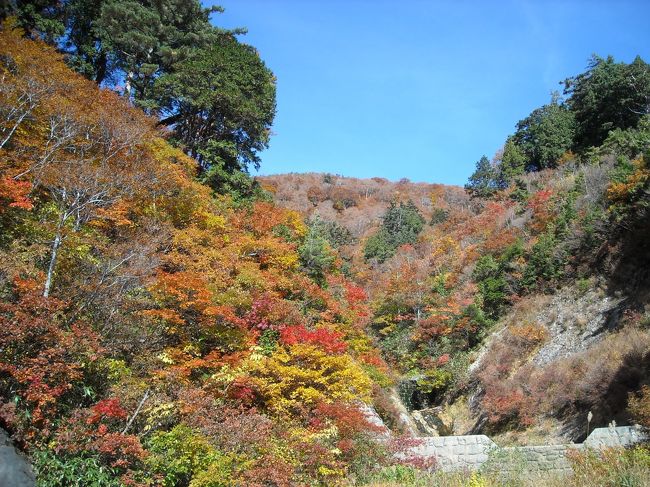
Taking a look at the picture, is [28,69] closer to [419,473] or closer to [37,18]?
[37,18]

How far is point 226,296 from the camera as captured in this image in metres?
12.3

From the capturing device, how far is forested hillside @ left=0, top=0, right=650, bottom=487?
8.08 meters

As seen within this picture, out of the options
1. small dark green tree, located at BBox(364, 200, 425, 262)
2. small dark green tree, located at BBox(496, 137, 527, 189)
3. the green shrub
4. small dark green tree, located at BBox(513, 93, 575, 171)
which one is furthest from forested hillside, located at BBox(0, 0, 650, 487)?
small dark green tree, located at BBox(364, 200, 425, 262)

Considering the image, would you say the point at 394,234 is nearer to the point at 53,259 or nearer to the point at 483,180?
the point at 483,180

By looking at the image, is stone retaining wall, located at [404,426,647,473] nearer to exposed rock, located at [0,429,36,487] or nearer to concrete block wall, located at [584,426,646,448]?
concrete block wall, located at [584,426,646,448]

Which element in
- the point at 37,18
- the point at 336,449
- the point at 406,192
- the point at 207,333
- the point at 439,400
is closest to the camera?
the point at 336,449

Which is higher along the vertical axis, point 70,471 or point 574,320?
point 574,320

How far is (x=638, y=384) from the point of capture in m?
13.1

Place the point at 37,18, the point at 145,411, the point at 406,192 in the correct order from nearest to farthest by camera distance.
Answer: the point at 145,411 → the point at 37,18 → the point at 406,192

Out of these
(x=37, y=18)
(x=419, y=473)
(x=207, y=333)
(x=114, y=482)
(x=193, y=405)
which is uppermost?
(x=37, y=18)

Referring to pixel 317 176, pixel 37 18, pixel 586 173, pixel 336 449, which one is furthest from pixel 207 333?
pixel 317 176

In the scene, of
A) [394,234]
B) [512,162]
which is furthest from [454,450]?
[512,162]

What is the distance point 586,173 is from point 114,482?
27.4 meters

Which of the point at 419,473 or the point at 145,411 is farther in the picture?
the point at 419,473
